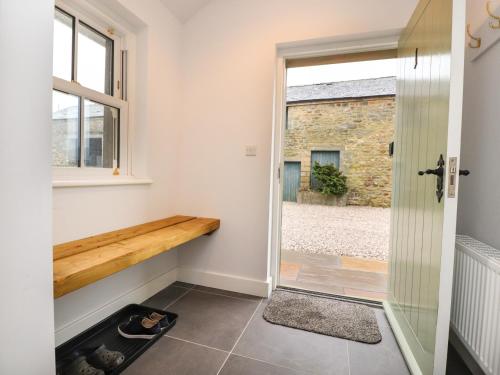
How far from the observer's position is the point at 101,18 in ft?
5.63

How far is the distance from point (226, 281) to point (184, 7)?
2.39m

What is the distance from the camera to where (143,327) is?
5.26ft

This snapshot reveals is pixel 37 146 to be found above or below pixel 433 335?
above

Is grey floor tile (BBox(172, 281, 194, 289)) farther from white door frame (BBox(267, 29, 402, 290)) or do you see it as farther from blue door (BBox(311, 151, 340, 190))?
blue door (BBox(311, 151, 340, 190))

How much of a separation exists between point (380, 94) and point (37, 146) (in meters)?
9.34

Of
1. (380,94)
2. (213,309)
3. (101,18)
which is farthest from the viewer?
(380,94)

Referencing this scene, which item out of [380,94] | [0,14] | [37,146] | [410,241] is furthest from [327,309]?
[380,94]

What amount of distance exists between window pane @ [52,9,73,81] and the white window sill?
24.6 inches

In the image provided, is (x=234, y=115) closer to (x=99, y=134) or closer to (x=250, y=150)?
(x=250, y=150)

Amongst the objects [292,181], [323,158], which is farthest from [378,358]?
[323,158]

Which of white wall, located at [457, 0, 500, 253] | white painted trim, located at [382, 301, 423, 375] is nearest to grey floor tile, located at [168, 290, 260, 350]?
white painted trim, located at [382, 301, 423, 375]

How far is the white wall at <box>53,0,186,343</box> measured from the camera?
1.49 m

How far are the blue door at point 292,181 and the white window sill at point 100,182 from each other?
289 inches

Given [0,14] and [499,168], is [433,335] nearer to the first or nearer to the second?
[499,168]
